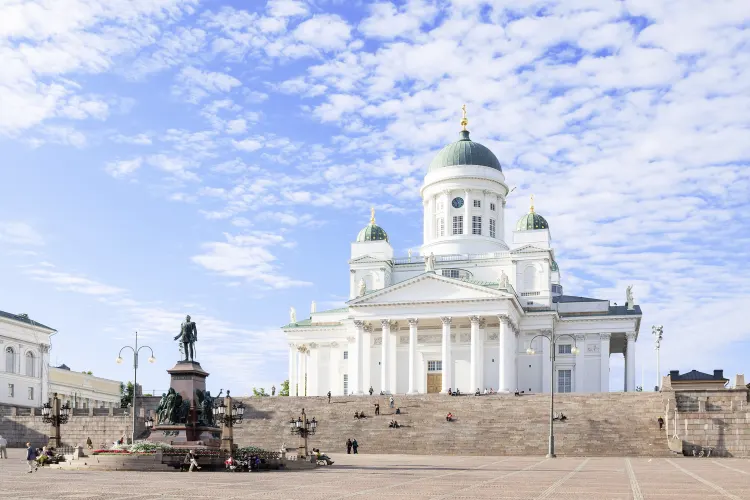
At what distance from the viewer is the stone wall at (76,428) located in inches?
2489

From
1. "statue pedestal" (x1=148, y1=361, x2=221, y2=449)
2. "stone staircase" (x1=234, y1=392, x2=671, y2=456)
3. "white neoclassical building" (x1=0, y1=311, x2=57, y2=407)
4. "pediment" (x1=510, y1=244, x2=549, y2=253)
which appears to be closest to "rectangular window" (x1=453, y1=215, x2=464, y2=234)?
"pediment" (x1=510, y1=244, x2=549, y2=253)

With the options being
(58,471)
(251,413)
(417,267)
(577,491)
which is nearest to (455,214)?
(417,267)

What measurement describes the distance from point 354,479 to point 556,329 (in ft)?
183

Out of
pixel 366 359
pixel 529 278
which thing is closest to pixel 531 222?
pixel 529 278

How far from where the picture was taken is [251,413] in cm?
6712

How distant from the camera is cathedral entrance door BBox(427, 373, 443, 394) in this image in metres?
79.4

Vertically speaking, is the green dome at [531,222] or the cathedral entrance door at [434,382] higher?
the green dome at [531,222]

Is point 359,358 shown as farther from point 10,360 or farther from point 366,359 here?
point 10,360

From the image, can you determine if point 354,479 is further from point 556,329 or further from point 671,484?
point 556,329

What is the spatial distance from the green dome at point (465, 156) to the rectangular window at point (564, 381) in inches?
856

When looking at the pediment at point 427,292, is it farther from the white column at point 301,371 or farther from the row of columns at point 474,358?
the white column at point 301,371

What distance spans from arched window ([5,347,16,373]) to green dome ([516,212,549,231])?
158 ft

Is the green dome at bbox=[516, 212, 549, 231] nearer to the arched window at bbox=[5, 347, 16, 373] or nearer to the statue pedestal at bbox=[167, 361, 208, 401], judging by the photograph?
the arched window at bbox=[5, 347, 16, 373]

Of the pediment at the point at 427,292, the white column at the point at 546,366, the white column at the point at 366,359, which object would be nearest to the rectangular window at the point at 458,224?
the pediment at the point at 427,292
